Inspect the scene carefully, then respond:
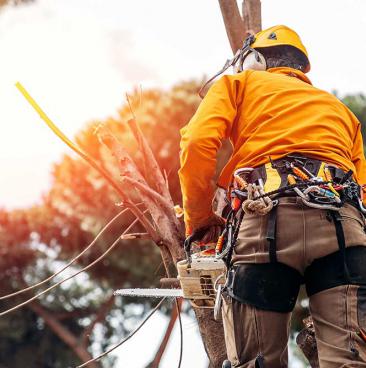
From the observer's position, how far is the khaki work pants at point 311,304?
2.48 meters

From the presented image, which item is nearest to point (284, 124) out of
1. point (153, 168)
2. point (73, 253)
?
point (153, 168)

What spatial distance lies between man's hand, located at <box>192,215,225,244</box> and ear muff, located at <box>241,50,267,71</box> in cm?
78

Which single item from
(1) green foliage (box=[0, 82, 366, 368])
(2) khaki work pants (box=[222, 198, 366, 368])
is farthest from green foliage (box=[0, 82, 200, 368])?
(2) khaki work pants (box=[222, 198, 366, 368])

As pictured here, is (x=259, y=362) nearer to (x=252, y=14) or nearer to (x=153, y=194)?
(x=153, y=194)

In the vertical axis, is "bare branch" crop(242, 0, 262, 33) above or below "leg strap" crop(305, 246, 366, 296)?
above

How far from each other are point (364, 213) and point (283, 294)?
18.6 inches

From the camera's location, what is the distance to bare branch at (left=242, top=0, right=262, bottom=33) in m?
5.16

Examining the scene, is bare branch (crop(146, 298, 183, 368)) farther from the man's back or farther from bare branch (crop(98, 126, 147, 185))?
the man's back

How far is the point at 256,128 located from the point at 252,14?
2.61m

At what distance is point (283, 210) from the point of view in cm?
257

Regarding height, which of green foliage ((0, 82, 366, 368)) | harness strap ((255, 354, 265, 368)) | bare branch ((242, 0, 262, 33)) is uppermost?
bare branch ((242, 0, 262, 33))

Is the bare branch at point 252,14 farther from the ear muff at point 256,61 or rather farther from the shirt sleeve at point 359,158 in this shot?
the shirt sleeve at point 359,158

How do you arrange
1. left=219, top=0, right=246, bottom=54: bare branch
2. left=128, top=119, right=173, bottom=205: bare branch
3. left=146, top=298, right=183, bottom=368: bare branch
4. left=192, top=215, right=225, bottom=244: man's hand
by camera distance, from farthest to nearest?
1. left=219, top=0, right=246, bottom=54: bare branch
2. left=146, top=298, right=183, bottom=368: bare branch
3. left=128, top=119, right=173, bottom=205: bare branch
4. left=192, top=215, right=225, bottom=244: man's hand

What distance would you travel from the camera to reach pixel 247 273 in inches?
102
